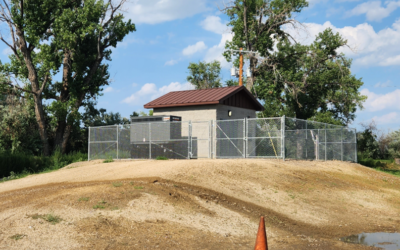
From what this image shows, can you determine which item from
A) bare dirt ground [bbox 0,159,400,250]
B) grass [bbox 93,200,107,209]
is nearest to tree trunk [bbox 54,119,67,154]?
bare dirt ground [bbox 0,159,400,250]

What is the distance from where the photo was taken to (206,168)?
51.7 feet

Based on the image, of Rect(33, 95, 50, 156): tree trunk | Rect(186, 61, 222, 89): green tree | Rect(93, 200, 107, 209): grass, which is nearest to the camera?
Rect(93, 200, 107, 209): grass

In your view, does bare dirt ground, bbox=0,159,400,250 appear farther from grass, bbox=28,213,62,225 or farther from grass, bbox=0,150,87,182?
grass, bbox=0,150,87,182

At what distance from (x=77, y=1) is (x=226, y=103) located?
15839mm

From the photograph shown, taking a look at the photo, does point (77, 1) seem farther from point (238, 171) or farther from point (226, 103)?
point (238, 171)

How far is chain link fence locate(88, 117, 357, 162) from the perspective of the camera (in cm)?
2212

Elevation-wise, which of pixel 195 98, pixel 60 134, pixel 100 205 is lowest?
pixel 100 205

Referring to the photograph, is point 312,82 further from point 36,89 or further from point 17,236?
point 17,236

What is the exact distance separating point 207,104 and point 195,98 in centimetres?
142

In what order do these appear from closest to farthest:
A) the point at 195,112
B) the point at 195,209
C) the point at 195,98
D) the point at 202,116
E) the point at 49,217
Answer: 1. the point at 49,217
2. the point at 195,209
3. the point at 202,116
4. the point at 195,112
5. the point at 195,98

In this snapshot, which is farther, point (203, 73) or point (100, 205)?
point (203, 73)

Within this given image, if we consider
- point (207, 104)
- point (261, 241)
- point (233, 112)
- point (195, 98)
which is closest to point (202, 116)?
point (207, 104)

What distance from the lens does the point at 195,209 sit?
1117cm

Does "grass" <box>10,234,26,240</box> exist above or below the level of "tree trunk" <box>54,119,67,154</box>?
below
